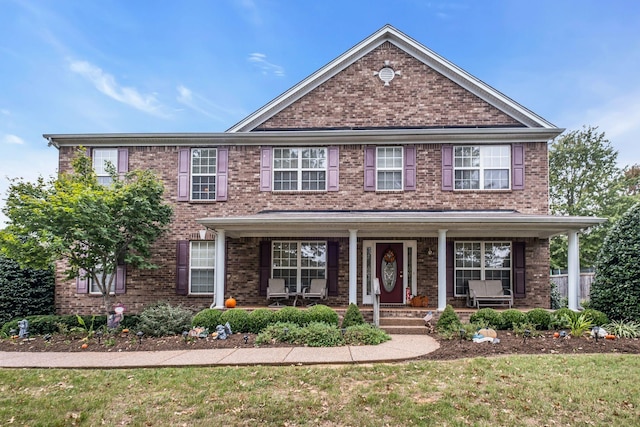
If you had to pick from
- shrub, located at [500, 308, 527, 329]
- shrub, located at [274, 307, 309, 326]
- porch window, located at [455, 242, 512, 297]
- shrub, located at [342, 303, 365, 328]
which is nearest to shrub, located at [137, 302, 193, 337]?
shrub, located at [274, 307, 309, 326]

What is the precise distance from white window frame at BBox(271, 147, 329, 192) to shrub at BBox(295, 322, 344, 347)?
4.95m

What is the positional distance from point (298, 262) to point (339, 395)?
710 cm

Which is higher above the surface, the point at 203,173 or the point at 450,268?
the point at 203,173

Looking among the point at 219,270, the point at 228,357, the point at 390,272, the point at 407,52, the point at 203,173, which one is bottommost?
the point at 228,357

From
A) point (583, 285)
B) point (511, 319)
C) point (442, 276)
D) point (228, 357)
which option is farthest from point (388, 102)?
point (583, 285)

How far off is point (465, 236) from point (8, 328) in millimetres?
12721

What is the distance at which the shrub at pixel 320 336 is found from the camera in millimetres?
8375

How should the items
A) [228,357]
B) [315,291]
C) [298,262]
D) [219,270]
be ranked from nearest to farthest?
[228,357] < [219,270] < [315,291] < [298,262]

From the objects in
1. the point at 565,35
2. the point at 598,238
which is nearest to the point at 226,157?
the point at 565,35

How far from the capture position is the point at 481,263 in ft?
39.1

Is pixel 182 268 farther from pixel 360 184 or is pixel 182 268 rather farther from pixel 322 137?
pixel 360 184

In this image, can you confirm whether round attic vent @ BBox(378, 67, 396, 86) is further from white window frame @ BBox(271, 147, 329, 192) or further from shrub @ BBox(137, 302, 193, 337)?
shrub @ BBox(137, 302, 193, 337)

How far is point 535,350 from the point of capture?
767 centimetres

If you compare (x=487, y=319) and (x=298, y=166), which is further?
(x=298, y=166)
